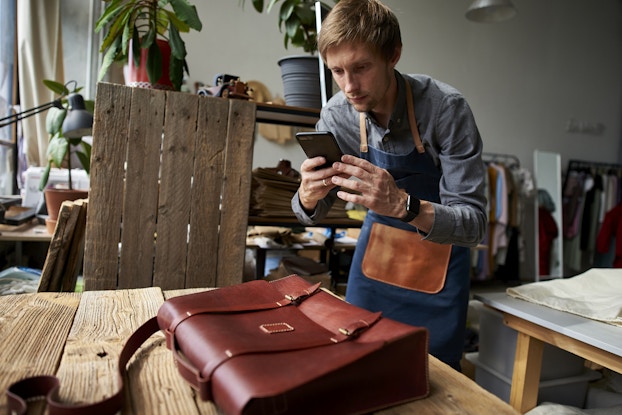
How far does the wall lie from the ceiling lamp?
3.49ft

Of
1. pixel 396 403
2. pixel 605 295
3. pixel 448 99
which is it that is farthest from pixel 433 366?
pixel 605 295

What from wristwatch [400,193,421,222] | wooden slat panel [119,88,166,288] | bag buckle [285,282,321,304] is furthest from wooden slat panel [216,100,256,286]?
bag buckle [285,282,321,304]

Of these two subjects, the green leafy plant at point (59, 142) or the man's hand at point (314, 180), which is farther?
the green leafy plant at point (59, 142)

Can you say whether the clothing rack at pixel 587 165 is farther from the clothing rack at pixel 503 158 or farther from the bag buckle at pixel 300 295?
the bag buckle at pixel 300 295

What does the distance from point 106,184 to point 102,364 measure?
100 cm

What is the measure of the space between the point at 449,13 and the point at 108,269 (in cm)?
545

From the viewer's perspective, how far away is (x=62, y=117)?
2.83 meters

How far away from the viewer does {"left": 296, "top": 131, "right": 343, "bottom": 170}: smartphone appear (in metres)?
1.09

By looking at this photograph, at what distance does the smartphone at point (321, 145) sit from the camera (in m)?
1.09

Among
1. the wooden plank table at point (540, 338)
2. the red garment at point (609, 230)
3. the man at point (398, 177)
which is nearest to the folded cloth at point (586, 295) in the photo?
the wooden plank table at point (540, 338)

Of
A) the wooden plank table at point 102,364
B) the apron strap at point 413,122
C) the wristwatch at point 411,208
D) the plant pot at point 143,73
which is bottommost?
the wooden plank table at point 102,364

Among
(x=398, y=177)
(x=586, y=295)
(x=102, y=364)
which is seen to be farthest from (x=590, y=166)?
(x=102, y=364)

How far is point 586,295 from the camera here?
1.91 m

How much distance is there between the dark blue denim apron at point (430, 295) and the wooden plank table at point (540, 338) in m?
0.35
